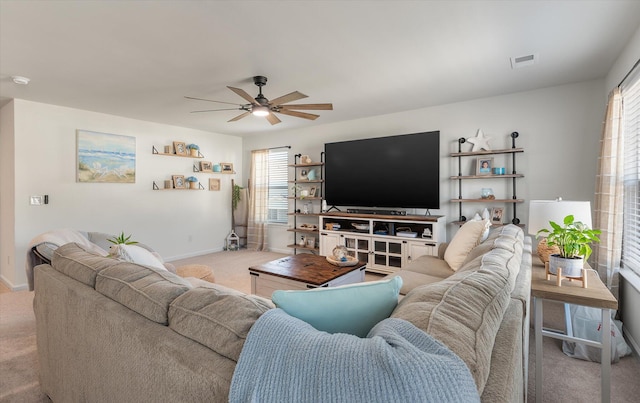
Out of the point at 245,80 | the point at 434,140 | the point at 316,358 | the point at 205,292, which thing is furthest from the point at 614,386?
the point at 245,80

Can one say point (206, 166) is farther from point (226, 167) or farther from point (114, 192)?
point (114, 192)

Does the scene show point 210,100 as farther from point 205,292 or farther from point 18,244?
point 205,292

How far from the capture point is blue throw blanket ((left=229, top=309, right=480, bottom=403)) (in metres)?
0.50

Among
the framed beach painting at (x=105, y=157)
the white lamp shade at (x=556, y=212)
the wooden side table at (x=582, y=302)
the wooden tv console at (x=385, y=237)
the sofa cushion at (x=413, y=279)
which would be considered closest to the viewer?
the wooden side table at (x=582, y=302)

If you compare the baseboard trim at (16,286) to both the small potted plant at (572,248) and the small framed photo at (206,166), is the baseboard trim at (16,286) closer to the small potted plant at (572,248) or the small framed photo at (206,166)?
the small framed photo at (206,166)

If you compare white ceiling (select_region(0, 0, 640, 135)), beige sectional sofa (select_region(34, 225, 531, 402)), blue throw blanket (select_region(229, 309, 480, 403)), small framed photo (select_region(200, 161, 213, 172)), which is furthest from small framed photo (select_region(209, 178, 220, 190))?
blue throw blanket (select_region(229, 309, 480, 403))

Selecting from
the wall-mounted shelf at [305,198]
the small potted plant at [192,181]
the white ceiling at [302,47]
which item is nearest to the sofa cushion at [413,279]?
the white ceiling at [302,47]

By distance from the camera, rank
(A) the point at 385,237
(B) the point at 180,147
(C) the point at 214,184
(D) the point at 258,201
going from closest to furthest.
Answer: (A) the point at 385,237 → (B) the point at 180,147 → (C) the point at 214,184 → (D) the point at 258,201

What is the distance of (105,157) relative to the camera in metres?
4.41

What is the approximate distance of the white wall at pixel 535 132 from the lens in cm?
336

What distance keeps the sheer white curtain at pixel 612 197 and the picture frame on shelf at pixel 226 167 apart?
18.6 ft

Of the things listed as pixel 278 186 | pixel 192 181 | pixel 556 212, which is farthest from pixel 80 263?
pixel 278 186

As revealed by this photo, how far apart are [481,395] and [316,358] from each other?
0.38 meters

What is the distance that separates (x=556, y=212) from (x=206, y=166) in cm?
540
